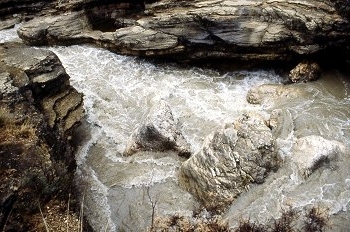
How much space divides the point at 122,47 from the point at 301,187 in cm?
875

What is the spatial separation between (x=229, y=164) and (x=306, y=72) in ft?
18.9

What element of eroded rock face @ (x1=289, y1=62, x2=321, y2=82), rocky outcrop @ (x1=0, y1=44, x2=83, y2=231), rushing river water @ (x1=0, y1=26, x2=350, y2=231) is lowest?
rushing river water @ (x1=0, y1=26, x2=350, y2=231)

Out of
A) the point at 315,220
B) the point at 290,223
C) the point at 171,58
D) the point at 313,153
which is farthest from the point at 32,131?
the point at 171,58

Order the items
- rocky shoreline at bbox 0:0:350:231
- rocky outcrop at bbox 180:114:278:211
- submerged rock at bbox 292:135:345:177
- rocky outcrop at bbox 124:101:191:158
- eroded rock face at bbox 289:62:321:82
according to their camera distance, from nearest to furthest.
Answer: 1. rocky shoreline at bbox 0:0:350:231
2. rocky outcrop at bbox 180:114:278:211
3. submerged rock at bbox 292:135:345:177
4. rocky outcrop at bbox 124:101:191:158
5. eroded rock face at bbox 289:62:321:82

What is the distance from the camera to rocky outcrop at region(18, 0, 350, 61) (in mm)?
10891

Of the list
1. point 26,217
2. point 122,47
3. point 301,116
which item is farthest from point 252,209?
point 122,47

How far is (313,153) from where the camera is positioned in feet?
26.5

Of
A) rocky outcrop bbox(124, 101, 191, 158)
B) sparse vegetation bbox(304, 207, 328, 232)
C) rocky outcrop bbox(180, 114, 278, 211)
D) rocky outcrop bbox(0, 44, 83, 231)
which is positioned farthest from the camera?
rocky outcrop bbox(124, 101, 191, 158)

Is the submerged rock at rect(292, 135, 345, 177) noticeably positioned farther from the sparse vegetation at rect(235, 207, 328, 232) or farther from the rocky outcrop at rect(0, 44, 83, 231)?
the rocky outcrop at rect(0, 44, 83, 231)

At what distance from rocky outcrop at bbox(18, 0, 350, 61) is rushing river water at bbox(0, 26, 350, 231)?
2.40ft

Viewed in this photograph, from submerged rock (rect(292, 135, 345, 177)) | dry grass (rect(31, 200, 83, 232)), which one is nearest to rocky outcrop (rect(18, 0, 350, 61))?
submerged rock (rect(292, 135, 345, 177))

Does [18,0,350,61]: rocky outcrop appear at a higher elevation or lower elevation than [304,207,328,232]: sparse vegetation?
higher

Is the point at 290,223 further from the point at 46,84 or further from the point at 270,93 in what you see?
the point at 46,84

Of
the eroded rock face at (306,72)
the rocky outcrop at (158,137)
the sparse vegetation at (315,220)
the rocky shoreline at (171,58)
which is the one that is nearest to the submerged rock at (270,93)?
the rocky shoreline at (171,58)
